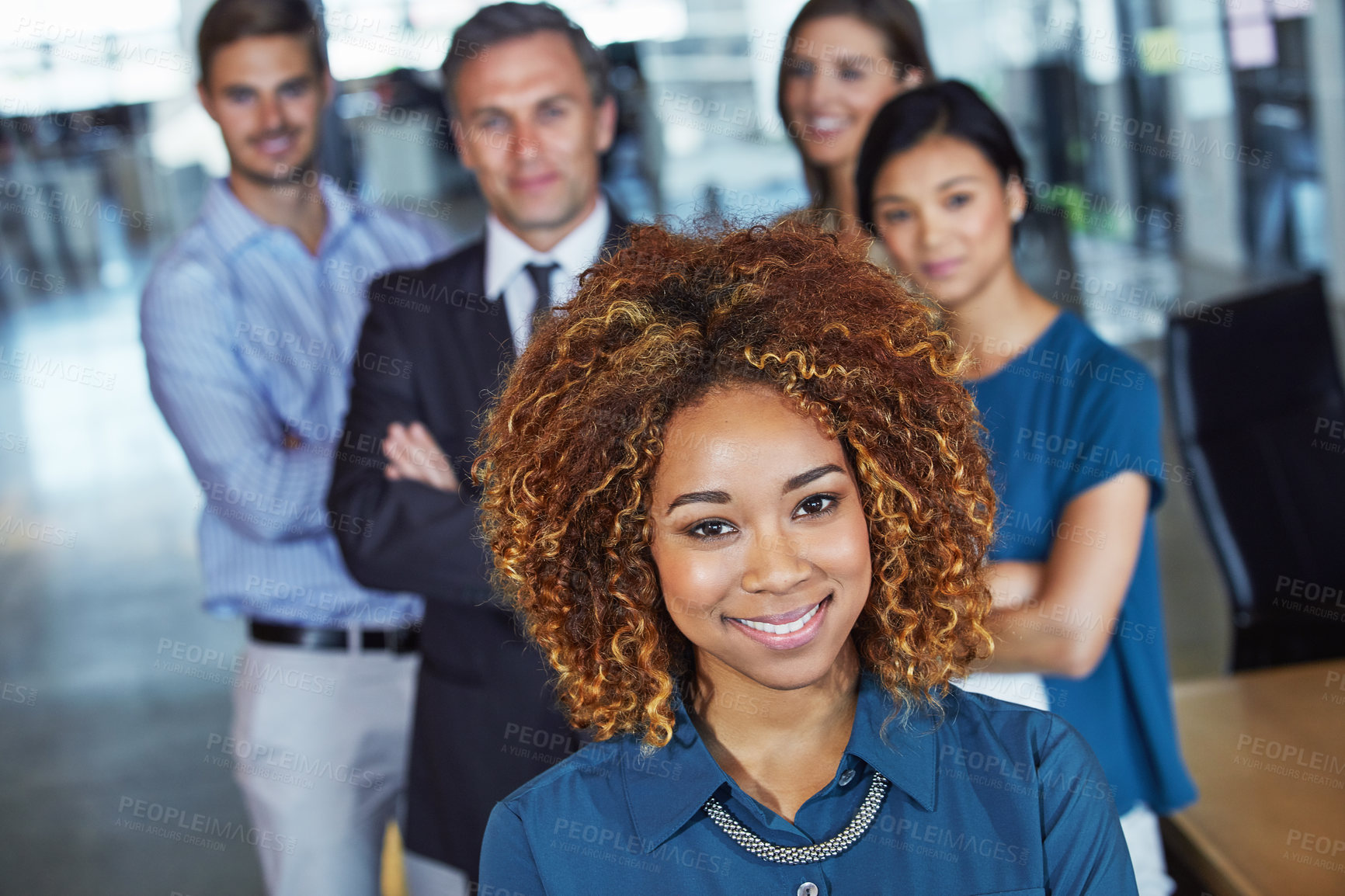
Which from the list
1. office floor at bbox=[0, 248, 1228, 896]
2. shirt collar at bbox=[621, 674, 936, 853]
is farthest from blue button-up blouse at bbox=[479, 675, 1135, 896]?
office floor at bbox=[0, 248, 1228, 896]

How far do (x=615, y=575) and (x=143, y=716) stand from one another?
4001 mm

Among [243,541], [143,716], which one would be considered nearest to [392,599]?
[243,541]

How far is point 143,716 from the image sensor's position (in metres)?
4.70

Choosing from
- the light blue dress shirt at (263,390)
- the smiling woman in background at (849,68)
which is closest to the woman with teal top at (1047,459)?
the smiling woman in background at (849,68)

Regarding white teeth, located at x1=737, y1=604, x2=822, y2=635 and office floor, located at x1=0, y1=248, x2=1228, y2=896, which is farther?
office floor, located at x1=0, y1=248, x2=1228, y2=896

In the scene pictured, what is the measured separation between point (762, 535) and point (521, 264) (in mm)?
1208

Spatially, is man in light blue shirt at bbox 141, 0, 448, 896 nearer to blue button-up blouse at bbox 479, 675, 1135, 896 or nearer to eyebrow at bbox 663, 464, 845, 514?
blue button-up blouse at bbox 479, 675, 1135, 896

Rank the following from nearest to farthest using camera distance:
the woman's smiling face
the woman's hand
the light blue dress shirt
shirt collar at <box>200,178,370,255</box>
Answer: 1. the woman's smiling face
2. the woman's hand
3. the light blue dress shirt
4. shirt collar at <box>200,178,370,255</box>

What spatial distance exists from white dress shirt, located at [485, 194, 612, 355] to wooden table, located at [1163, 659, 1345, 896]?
58.2 inches

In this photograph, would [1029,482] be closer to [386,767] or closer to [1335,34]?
[386,767]

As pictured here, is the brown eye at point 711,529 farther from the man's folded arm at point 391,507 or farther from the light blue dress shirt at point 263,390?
the light blue dress shirt at point 263,390

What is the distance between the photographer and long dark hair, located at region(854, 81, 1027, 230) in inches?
82.4

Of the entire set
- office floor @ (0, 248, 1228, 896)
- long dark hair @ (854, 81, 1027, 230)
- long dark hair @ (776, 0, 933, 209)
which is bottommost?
office floor @ (0, 248, 1228, 896)

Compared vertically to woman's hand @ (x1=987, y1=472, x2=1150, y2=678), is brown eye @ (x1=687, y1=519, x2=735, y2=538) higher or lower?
higher
